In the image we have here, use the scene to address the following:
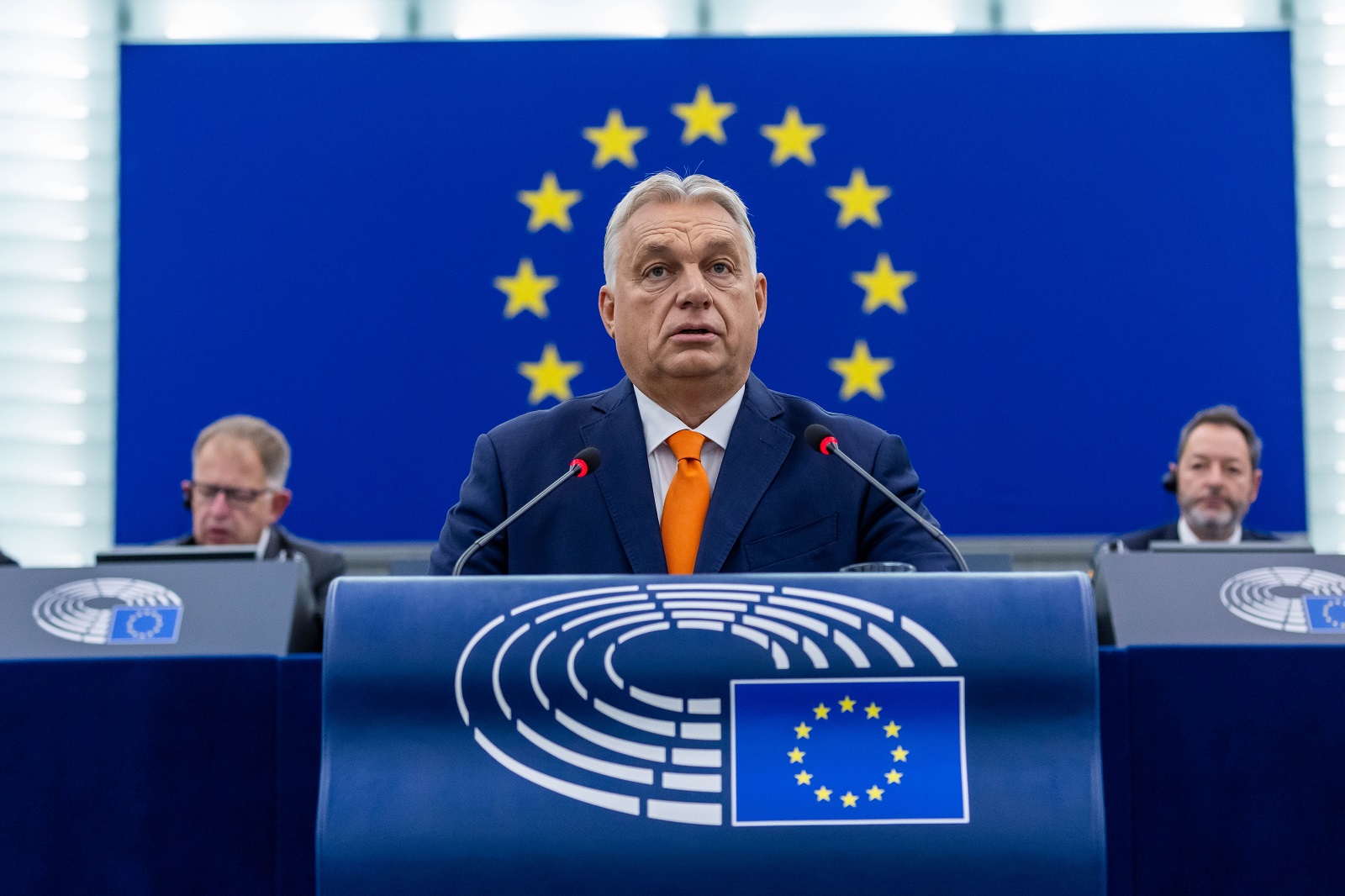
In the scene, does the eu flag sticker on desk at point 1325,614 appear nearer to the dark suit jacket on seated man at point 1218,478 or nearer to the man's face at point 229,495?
the dark suit jacket on seated man at point 1218,478

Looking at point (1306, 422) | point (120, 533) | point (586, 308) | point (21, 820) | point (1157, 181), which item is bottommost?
point (21, 820)

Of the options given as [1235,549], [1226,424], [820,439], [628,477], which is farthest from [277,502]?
[1226,424]

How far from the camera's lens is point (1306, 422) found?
4.70 metres

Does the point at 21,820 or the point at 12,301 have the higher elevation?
the point at 12,301

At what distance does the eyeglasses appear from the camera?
12.4ft

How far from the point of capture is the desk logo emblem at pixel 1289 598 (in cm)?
209

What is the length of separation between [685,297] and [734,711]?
0.85m

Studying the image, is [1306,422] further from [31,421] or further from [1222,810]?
[31,421]

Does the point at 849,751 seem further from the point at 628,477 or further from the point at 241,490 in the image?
the point at 241,490

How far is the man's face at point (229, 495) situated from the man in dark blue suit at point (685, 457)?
191cm

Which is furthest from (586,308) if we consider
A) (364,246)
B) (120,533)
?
(120,533)

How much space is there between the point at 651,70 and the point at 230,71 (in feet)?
5.09

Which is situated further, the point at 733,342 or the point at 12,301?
the point at 12,301

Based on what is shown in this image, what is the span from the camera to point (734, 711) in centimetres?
133
